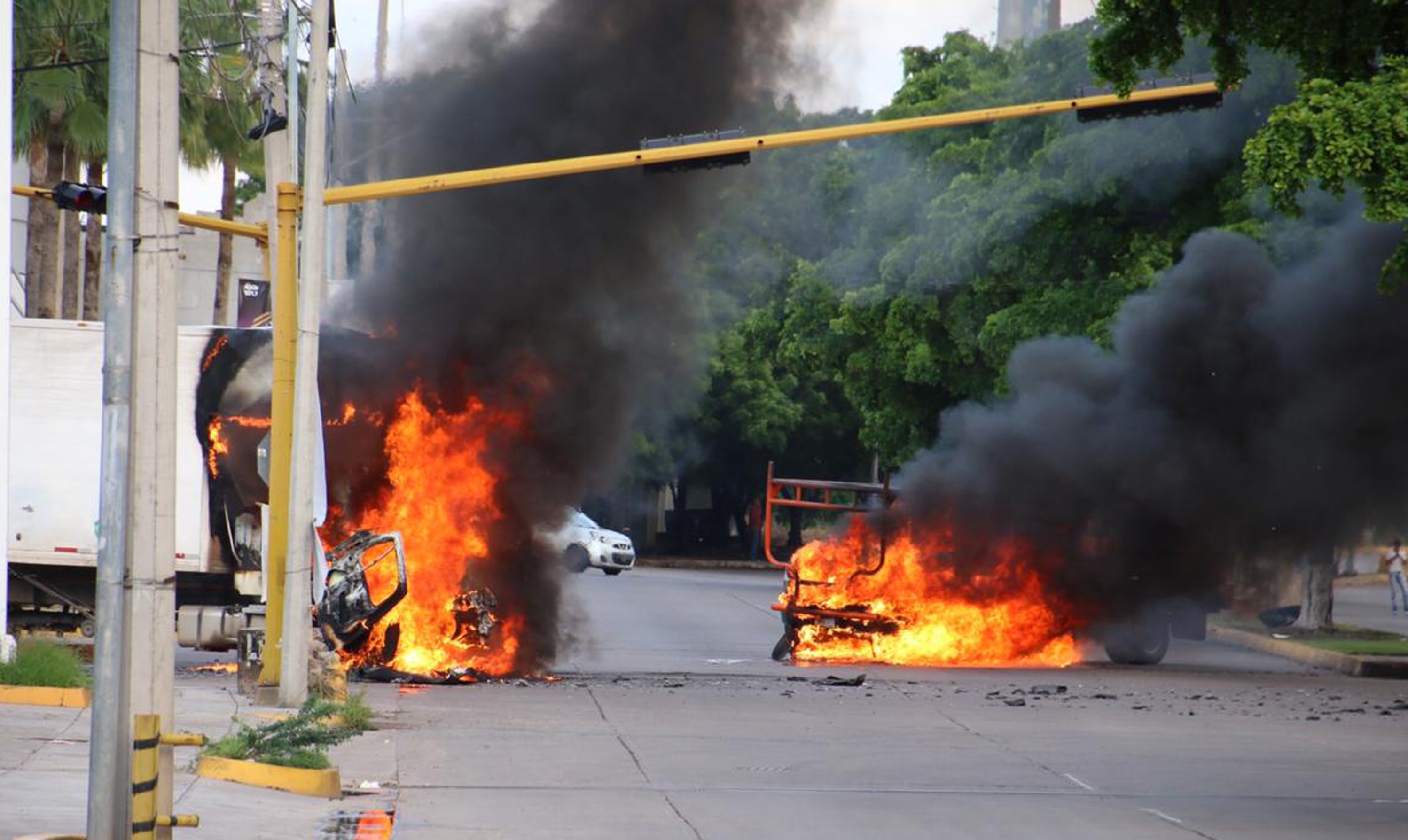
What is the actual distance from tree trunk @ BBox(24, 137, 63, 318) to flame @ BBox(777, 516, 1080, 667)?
13.0m

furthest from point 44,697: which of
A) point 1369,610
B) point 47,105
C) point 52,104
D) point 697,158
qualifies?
point 1369,610

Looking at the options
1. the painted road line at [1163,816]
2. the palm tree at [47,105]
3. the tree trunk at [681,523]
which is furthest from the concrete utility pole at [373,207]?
the tree trunk at [681,523]

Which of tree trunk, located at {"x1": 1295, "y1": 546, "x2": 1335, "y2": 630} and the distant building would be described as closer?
tree trunk, located at {"x1": 1295, "y1": 546, "x2": 1335, "y2": 630}

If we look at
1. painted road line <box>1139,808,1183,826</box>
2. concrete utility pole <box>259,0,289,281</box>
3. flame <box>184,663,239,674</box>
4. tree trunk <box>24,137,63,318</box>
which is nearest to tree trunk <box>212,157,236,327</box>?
tree trunk <box>24,137,63,318</box>

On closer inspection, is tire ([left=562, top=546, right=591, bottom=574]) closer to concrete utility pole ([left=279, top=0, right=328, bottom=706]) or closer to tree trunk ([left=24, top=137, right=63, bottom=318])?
tree trunk ([left=24, top=137, right=63, bottom=318])

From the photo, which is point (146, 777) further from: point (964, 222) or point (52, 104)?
point (964, 222)

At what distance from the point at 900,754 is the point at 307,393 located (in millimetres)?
5772

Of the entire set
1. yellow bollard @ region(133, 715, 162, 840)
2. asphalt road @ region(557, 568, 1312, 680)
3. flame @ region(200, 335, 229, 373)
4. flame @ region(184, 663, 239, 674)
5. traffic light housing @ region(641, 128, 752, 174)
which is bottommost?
asphalt road @ region(557, 568, 1312, 680)

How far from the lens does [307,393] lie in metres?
15.4

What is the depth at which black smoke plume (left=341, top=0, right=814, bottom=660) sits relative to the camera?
19891 mm

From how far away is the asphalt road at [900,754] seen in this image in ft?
33.9

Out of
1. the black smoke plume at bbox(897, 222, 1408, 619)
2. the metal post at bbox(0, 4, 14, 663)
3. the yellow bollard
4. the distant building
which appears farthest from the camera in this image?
the distant building

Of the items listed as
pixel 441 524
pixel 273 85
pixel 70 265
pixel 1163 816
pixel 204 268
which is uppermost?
pixel 204 268

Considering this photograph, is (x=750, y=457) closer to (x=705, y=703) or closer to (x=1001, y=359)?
(x=1001, y=359)
